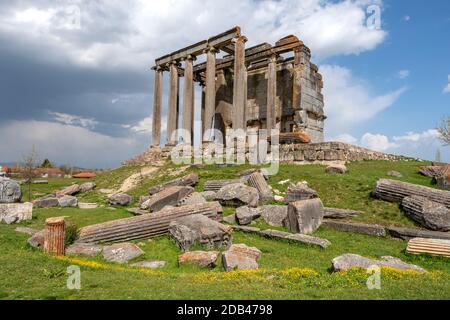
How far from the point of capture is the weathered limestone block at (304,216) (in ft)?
36.3

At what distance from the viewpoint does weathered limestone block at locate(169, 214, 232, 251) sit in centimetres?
958

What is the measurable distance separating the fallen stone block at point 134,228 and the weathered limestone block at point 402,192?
654 cm

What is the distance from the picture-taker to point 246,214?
12047 millimetres

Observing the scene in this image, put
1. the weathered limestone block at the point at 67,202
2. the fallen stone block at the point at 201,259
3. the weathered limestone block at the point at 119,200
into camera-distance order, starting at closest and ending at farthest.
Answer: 1. the fallen stone block at the point at 201,259
2. the weathered limestone block at the point at 119,200
3. the weathered limestone block at the point at 67,202

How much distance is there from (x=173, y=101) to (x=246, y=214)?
2300cm

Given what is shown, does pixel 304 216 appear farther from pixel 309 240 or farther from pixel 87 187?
pixel 87 187

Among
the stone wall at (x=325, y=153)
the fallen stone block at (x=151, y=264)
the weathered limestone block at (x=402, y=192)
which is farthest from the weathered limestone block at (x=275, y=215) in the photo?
the stone wall at (x=325, y=153)

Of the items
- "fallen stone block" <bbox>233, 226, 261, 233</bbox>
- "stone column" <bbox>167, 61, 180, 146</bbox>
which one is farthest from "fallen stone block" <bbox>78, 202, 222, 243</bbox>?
"stone column" <bbox>167, 61, 180, 146</bbox>

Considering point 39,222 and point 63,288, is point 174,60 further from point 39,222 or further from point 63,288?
point 63,288

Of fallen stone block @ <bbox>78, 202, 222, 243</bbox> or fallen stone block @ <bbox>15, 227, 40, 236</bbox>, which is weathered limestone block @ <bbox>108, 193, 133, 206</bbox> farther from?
fallen stone block @ <bbox>78, 202, 222, 243</bbox>

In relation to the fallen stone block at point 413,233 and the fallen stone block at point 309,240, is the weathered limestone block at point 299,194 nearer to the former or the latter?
the fallen stone block at point 309,240

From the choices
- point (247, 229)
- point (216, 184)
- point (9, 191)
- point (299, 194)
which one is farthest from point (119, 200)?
point (299, 194)

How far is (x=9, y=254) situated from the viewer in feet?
26.5
